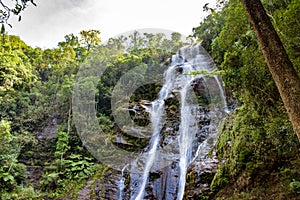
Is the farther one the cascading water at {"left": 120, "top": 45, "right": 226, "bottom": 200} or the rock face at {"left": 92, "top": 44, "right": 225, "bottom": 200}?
the cascading water at {"left": 120, "top": 45, "right": 226, "bottom": 200}

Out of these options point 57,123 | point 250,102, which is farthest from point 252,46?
point 57,123

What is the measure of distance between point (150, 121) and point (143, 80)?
4.26 m

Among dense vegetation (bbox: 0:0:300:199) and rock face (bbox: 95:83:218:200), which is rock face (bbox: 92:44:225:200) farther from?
dense vegetation (bbox: 0:0:300:199)

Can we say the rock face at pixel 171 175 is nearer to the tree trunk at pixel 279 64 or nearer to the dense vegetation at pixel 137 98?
the dense vegetation at pixel 137 98

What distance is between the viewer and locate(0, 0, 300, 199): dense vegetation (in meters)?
4.56

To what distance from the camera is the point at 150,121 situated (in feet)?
39.9

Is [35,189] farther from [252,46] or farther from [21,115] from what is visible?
[252,46]

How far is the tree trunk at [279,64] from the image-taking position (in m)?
2.24

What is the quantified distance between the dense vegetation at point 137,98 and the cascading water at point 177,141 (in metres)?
1.18

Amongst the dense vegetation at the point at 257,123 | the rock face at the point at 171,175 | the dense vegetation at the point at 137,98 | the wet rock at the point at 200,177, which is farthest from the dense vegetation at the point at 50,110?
the dense vegetation at the point at 257,123

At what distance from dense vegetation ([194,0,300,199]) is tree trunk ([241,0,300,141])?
1.72m

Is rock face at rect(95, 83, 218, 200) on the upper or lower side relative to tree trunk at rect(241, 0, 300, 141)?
lower

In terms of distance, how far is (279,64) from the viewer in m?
2.37

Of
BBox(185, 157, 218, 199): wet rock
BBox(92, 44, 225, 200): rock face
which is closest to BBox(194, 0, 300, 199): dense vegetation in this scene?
BBox(185, 157, 218, 199): wet rock
